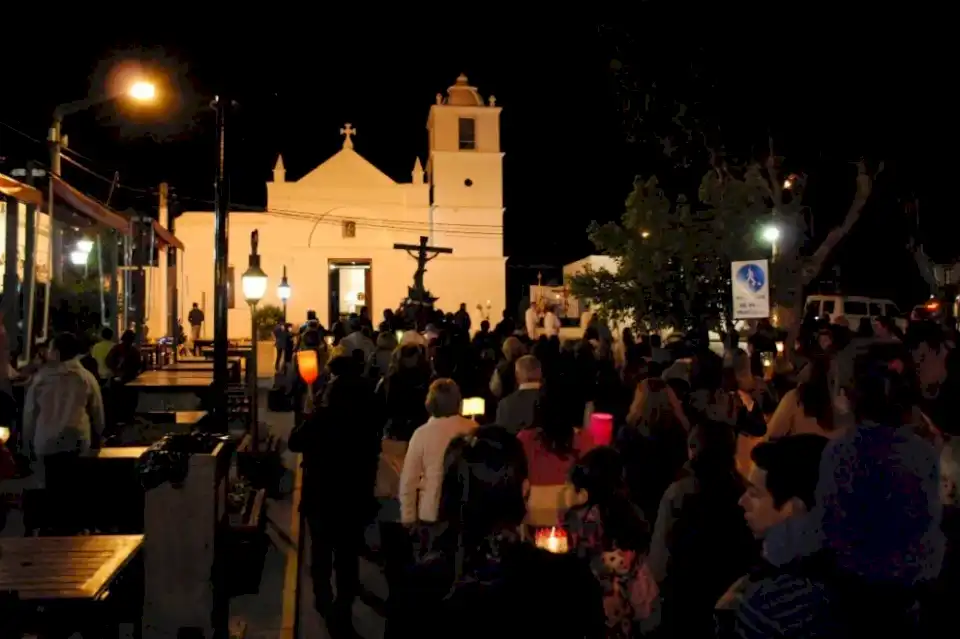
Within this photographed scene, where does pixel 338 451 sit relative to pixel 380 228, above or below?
below

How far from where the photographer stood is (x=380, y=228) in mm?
44000

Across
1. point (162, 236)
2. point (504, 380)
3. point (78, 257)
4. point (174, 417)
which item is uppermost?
point (162, 236)

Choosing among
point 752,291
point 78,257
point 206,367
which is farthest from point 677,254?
point 78,257

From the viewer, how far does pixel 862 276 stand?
44344 millimetres

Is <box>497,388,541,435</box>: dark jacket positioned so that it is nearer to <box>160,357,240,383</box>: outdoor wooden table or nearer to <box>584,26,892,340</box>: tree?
<box>584,26,892,340</box>: tree

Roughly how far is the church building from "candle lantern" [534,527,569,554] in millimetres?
37402

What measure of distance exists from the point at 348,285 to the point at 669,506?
132 feet

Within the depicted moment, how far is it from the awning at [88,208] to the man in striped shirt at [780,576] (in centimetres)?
1138

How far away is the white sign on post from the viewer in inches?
527

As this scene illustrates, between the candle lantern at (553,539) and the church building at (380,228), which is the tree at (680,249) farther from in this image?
the candle lantern at (553,539)

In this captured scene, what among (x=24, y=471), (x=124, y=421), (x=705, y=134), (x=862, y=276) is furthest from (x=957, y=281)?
(x=24, y=471)

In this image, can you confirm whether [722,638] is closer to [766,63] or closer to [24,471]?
[24,471]

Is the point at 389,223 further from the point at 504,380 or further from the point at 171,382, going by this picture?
the point at 504,380

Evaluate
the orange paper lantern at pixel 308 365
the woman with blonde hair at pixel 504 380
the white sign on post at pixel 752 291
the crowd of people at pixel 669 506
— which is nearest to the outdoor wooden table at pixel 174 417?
the orange paper lantern at pixel 308 365
